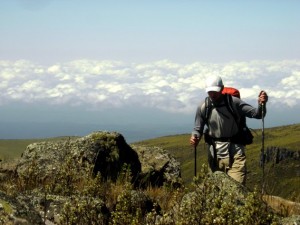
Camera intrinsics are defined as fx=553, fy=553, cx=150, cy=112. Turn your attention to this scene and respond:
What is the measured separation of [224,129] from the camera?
13148mm

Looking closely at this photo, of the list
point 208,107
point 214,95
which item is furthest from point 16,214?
point 208,107

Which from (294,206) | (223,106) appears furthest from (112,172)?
(294,206)

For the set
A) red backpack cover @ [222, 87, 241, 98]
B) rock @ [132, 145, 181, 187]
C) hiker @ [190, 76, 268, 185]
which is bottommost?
rock @ [132, 145, 181, 187]

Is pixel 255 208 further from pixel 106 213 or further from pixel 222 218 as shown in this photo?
pixel 106 213

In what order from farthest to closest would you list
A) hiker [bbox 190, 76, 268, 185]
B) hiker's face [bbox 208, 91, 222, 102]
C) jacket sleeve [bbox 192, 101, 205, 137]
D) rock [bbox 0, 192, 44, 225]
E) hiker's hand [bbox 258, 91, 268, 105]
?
jacket sleeve [bbox 192, 101, 205, 137] → hiker [bbox 190, 76, 268, 185] → hiker's hand [bbox 258, 91, 268, 105] → hiker's face [bbox 208, 91, 222, 102] → rock [bbox 0, 192, 44, 225]

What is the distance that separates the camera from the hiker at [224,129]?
42.4 ft

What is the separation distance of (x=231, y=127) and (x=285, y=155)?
15588 cm

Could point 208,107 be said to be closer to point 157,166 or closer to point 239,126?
point 239,126

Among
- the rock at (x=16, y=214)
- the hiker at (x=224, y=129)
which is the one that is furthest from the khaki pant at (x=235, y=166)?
the rock at (x=16, y=214)

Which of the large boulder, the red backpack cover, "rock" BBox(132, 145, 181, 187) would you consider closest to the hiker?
the red backpack cover

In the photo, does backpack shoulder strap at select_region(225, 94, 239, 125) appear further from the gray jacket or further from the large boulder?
the large boulder

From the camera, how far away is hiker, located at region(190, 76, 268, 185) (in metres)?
12.9

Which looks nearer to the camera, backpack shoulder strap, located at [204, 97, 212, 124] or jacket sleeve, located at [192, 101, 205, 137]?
backpack shoulder strap, located at [204, 97, 212, 124]

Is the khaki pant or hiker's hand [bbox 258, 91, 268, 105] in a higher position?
hiker's hand [bbox 258, 91, 268, 105]
